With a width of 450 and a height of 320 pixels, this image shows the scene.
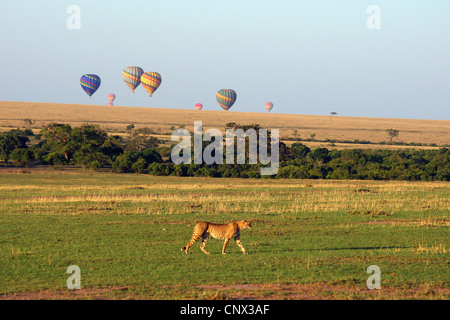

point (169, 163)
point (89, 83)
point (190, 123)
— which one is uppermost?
point (89, 83)

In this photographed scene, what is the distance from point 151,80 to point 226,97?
14.7 m

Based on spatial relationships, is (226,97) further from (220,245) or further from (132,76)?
(220,245)

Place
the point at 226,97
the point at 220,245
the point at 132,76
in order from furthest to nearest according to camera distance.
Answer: the point at 132,76 → the point at 226,97 → the point at 220,245

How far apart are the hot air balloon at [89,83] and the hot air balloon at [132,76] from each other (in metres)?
6.31

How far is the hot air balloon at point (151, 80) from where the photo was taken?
381 ft

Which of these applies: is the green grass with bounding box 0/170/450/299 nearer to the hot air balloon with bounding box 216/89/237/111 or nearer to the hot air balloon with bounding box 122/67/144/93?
the hot air balloon with bounding box 216/89/237/111

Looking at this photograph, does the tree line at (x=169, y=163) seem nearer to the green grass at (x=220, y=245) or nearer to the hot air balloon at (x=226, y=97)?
the green grass at (x=220, y=245)

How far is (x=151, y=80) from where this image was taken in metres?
116

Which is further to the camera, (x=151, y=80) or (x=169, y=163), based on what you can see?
(x=151, y=80)

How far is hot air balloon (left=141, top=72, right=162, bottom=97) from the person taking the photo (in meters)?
116

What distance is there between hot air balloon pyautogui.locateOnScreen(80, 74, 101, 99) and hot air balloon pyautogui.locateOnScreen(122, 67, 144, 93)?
6.31 m

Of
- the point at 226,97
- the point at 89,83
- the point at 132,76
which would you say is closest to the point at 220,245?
the point at 89,83
